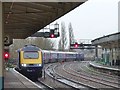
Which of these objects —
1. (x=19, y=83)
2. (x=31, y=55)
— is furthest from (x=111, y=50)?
(x=19, y=83)

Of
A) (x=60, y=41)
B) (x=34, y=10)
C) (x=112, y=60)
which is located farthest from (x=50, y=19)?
(x=60, y=41)

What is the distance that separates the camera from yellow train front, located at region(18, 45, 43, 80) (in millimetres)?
33906

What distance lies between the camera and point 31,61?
34188mm

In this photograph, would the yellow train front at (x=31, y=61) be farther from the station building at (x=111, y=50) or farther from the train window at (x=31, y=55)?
the station building at (x=111, y=50)

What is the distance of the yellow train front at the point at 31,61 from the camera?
33.9 m

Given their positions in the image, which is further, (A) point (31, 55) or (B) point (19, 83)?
(A) point (31, 55)

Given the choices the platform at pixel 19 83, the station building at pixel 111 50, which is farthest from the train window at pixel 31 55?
the station building at pixel 111 50

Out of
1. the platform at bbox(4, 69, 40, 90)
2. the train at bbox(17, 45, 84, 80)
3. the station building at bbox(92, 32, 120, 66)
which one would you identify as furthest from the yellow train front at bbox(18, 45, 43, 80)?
the station building at bbox(92, 32, 120, 66)

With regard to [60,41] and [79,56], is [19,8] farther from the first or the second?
[60,41]

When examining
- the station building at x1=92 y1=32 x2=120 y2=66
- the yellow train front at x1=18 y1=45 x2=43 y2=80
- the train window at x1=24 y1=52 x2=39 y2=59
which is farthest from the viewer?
the station building at x1=92 y1=32 x2=120 y2=66

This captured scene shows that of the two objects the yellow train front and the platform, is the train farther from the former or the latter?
the platform

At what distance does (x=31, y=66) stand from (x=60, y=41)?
84.9 metres

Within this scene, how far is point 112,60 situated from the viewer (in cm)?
5112

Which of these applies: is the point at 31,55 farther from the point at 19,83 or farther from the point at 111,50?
the point at 111,50
